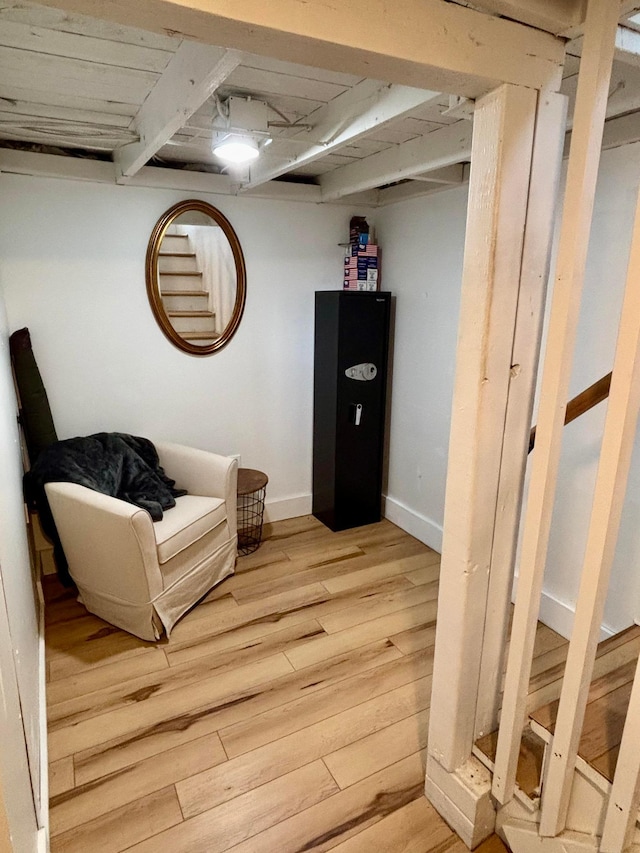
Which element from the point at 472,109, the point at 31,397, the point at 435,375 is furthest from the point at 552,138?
the point at 31,397

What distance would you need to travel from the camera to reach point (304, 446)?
11.3 feet

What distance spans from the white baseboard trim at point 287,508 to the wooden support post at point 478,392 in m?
2.04

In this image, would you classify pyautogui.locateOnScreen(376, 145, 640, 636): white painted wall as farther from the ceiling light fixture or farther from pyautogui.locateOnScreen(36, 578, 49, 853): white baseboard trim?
pyautogui.locateOnScreen(36, 578, 49, 853): white baseboard trim

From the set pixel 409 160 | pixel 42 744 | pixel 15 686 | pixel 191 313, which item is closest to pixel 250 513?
pixel 191 313

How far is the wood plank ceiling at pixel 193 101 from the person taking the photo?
1.28m

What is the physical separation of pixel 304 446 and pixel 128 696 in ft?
6.11

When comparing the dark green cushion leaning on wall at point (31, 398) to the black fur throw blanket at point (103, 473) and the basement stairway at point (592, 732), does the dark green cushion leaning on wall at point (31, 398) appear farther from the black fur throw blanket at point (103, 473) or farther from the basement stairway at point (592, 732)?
the basement stairway at point (592, 732)

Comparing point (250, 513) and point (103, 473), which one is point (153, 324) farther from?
point (250, 513)

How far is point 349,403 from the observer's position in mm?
3096

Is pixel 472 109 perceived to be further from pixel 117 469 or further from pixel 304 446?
pixel 304 446

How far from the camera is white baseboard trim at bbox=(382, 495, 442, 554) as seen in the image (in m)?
3.05

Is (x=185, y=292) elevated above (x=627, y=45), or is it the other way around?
(x=627, y=45)

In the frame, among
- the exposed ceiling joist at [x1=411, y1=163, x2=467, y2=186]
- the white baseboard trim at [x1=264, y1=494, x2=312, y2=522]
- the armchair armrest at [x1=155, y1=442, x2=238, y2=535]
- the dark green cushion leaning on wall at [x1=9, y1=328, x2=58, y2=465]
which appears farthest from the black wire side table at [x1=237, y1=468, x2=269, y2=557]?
the exposed ceiling joist at [x1=411, y1=163, x2=467, y2=186]

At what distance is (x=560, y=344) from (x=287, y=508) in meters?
2.61
